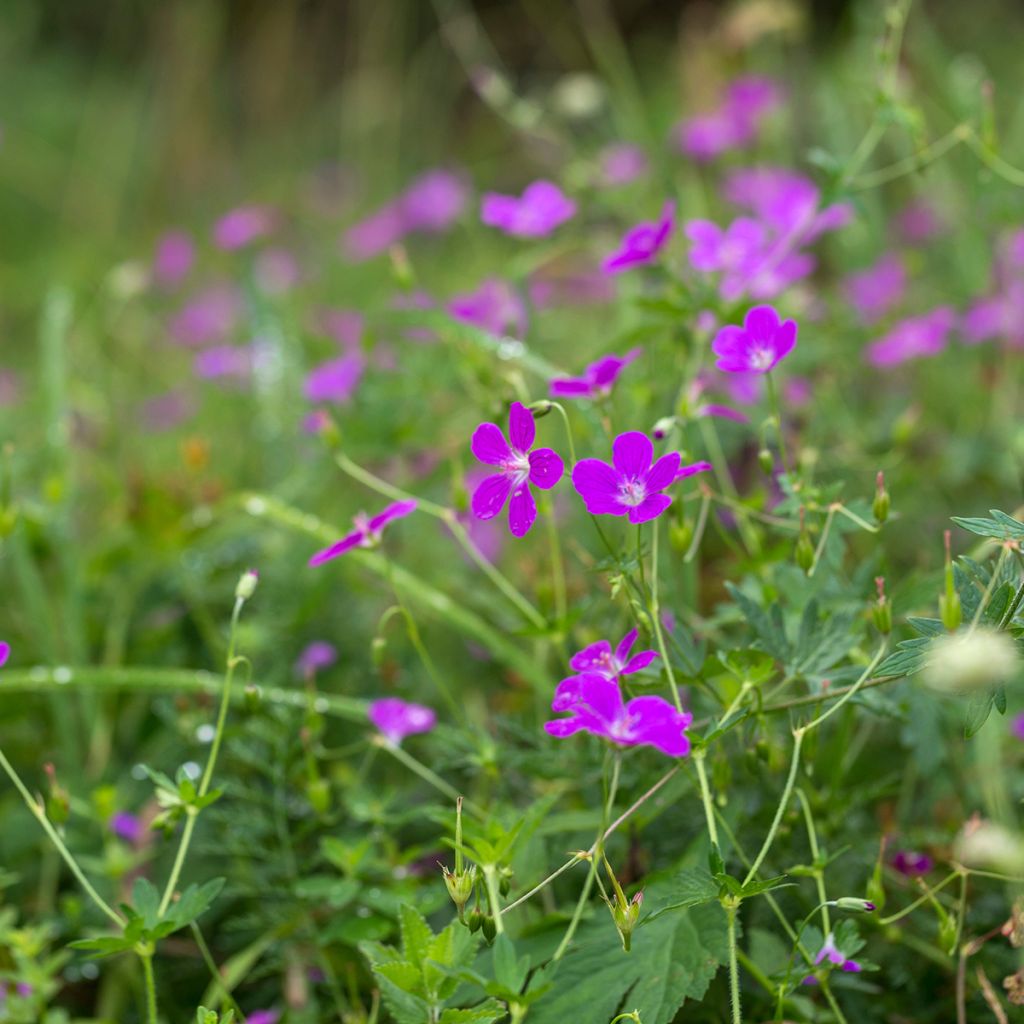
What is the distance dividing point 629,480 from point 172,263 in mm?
2568

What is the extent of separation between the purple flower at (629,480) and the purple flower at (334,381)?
81cm

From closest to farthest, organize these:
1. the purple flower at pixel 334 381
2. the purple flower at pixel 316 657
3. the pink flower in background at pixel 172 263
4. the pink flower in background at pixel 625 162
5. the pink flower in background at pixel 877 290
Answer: the purple flower at pixel 316 657
the purple flower at pixel 334 381
the pink flower in background at pixel 877 290
the pink flower in background at pixel 625 162
the pink flower in background at pixel 172 263

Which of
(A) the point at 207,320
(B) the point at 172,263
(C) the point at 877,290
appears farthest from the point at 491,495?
(B) the point at 172,263

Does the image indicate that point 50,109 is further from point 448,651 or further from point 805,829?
point 805,829

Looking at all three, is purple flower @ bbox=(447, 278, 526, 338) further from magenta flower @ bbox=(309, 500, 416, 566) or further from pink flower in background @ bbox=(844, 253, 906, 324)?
pink flower in background @ bbox=(844, 253, 906, 324)

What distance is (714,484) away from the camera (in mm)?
1399

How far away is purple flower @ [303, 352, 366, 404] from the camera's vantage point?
59.9 inches

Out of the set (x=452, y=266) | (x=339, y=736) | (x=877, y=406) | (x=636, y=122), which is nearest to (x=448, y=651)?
(x=339, y=736)

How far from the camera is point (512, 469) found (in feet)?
2.60

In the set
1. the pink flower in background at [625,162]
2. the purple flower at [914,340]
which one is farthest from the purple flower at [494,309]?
the purple flower at [914,340]

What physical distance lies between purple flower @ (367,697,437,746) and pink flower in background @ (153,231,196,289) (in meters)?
2.29

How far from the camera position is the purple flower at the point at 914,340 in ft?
5.09

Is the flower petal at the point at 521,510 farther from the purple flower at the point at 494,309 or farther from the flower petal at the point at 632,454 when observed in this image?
the purple flower at the point at 494,309

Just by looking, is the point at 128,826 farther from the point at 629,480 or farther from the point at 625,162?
the point at 625,162
